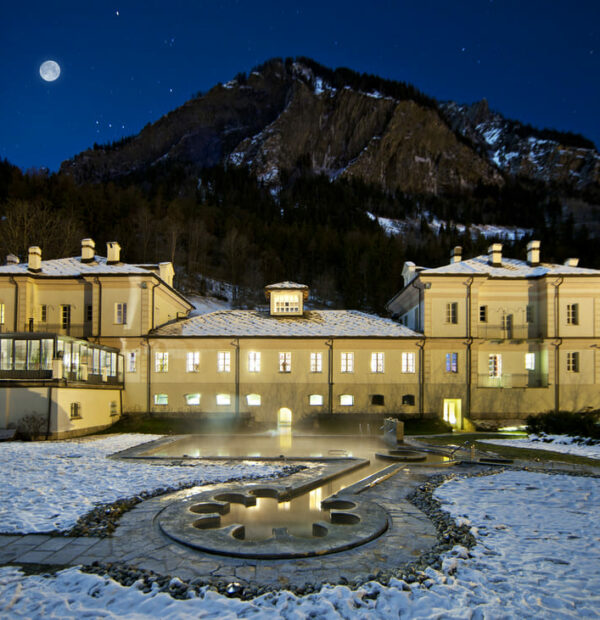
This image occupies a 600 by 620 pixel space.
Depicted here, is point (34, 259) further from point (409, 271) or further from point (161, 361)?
point (409, 271)

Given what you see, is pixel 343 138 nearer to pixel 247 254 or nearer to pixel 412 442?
pixel 247 254

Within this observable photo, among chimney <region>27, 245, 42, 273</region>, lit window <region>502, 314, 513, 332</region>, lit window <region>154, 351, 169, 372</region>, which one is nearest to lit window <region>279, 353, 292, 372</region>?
lit window <region>154, 351, 169, 372</region>

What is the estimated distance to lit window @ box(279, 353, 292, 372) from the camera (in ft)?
103

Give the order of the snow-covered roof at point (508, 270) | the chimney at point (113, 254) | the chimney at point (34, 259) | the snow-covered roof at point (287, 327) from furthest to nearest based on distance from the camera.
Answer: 1. the chimney at point (113, 254)
2. the snow-covered roof at point (508, 270)
3. the chimney at point (34, 259)
4. the snow-covered roof at point (287, 327)

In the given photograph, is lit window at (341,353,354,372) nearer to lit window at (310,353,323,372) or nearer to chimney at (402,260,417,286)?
lit window at (310,353,323,372)

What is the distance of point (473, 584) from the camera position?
21.3 feet

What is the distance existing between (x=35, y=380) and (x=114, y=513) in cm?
1658

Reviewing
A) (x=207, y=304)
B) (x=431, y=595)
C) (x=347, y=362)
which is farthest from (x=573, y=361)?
(x=207, y=304)

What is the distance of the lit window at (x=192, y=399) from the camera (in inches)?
1211

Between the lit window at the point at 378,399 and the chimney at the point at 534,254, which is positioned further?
the chimney at the point at 534,254

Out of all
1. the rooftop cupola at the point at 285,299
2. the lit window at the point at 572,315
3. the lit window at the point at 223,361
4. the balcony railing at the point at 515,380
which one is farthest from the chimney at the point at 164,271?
the lit window at the point at 572,315

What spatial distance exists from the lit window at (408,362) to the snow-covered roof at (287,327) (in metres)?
1.33

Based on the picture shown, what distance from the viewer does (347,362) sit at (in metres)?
31.5

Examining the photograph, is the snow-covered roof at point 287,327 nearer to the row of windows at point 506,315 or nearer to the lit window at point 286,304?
the lit window at point 286,304
